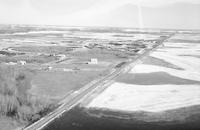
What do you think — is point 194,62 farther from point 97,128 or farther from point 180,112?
point 97,128

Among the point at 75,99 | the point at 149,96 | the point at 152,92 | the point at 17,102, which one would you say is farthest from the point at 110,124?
the point at 152,92

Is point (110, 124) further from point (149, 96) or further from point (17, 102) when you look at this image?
point (149, 96)

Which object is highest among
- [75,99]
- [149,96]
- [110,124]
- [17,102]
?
[17,102]

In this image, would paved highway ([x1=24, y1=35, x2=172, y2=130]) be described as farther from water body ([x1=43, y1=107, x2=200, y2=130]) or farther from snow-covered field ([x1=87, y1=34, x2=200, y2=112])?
snow-covered field ([x1=87, y1=34, x2=200, y2=112])


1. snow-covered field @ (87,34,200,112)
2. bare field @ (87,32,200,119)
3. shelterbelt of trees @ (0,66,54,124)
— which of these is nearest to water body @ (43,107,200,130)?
bare field @ (87,32,200,119)

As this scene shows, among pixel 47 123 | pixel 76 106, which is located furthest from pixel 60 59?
pixel 47 123

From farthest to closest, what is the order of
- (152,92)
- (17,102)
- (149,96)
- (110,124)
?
(152,92)
(149,96)
(17,102)
(110,124)
